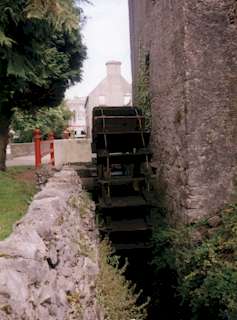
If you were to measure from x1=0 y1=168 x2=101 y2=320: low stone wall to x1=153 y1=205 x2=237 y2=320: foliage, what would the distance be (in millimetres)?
1490

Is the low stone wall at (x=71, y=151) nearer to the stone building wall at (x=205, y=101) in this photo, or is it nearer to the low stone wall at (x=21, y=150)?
the stone building wall at (x=205, y=101)

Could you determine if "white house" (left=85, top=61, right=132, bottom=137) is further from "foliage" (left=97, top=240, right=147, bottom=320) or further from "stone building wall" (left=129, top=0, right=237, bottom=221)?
"foliage" (left=97, top=240, right=147, bottom=320)

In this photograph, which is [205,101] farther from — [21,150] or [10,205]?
[21,150]

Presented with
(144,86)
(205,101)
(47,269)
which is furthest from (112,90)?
(47,269)

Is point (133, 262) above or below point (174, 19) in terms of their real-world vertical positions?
below

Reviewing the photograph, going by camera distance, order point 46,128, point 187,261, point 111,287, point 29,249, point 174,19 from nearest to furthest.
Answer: point 29,249 → point 111,287 → point 187,261 → point 174,19 → point 46,128

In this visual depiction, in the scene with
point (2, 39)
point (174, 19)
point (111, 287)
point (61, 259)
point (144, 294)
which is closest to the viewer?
point (61, 259)

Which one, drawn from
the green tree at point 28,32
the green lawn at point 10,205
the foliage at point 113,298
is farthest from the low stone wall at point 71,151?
the foliage at point 113,298

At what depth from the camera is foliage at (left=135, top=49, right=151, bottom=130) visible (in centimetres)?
771

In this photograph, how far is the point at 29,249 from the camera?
2.13m

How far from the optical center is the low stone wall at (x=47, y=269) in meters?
1.75

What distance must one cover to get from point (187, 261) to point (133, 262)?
6.71 feet

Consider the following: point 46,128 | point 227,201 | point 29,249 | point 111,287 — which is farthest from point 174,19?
point 46,128

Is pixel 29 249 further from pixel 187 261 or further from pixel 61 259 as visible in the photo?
pixel 187 261
